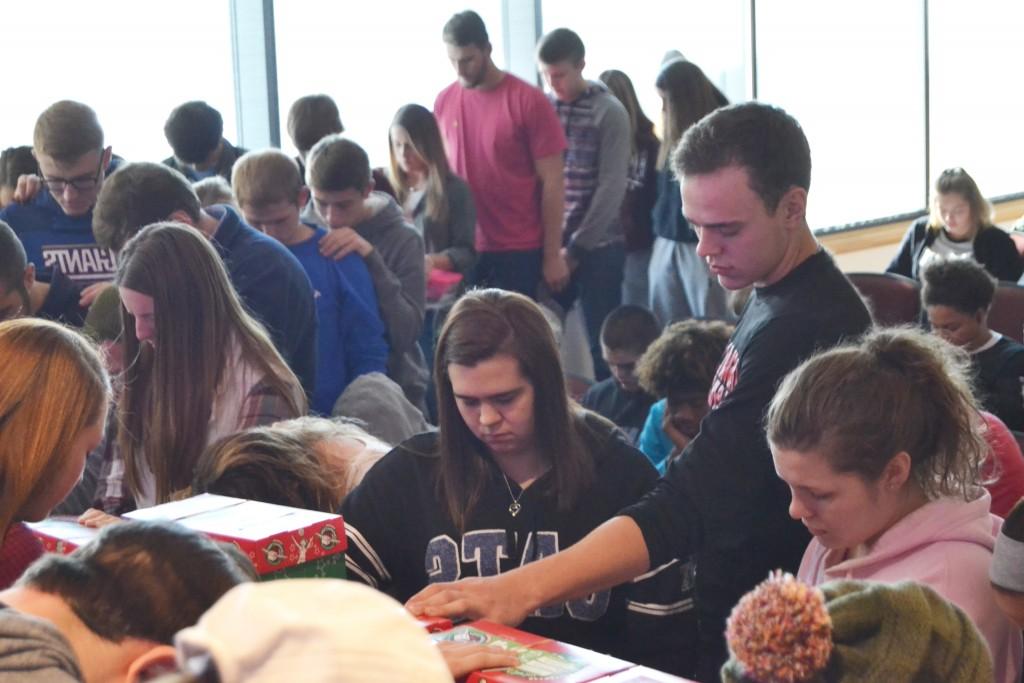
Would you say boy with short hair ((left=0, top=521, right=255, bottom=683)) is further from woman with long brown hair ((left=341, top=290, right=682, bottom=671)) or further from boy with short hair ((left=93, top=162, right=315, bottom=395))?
boy with short hair ((left=93, top=162, right=315, bottom=395))

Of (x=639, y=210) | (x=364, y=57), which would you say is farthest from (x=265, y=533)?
(x=364, y=57)

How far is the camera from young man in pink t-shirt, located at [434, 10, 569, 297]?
17.6 ft

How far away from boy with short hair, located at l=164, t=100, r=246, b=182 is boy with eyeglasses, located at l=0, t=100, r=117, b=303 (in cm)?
108

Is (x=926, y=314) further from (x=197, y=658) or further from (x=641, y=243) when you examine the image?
(x=197, y=658)

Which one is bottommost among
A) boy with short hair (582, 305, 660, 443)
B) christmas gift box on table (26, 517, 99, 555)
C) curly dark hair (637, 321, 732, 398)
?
boy with short hair (582, 305, 660, 443)

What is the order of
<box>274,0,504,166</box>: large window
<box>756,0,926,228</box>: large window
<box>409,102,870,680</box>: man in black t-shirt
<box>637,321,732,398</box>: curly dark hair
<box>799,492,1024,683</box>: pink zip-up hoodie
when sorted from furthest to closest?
<box>756,0,926,228</box>: large window, <box>274,0,504,166</box>: large window, <box>637,321,732,398</box>: curly dark hair, <box>409,102,870,680</box>: man in black t-shirt, <box>799,492,1024,683</box>: pink zip-up hoodie

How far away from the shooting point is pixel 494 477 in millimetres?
2186

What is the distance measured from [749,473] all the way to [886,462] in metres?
0.29

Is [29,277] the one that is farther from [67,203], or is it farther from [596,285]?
[596,285]

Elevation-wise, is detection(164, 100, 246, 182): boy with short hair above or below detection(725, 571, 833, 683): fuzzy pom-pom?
above

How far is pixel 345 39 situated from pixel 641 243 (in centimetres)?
171

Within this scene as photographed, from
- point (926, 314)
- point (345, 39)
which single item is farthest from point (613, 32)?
point (926, 314)

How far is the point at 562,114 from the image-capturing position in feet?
19.0

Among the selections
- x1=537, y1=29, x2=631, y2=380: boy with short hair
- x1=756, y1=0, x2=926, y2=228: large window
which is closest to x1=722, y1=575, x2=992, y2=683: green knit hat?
x1=537, y1=29, x2=631, y2=380: boy with short hair
